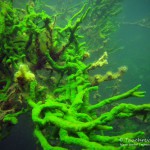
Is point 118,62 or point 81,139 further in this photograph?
point 118,62

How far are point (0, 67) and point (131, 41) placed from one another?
54.1ft

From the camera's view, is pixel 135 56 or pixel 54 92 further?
pixel 135 56

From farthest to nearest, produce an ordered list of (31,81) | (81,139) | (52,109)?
(31,81) → (52,109) → (81,139)

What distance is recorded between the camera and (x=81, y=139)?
183 cm

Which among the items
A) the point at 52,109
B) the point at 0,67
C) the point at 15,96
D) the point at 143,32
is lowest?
the point at 52,109

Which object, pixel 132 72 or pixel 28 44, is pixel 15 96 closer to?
pixel 28 44

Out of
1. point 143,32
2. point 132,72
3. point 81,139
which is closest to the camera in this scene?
point 81,139

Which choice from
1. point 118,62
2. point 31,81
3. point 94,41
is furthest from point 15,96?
point 118,62

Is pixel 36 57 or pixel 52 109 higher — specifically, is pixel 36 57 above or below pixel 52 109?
above

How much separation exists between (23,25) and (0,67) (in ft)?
2.89

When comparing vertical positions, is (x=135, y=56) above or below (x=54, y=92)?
above

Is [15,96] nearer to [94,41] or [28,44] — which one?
[28,44]

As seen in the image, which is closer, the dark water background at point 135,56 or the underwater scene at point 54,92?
the underwater scene at point 54,92

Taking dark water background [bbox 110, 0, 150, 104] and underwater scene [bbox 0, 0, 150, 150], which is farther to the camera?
dark water background [bbox 110, 0, 150, 104]
